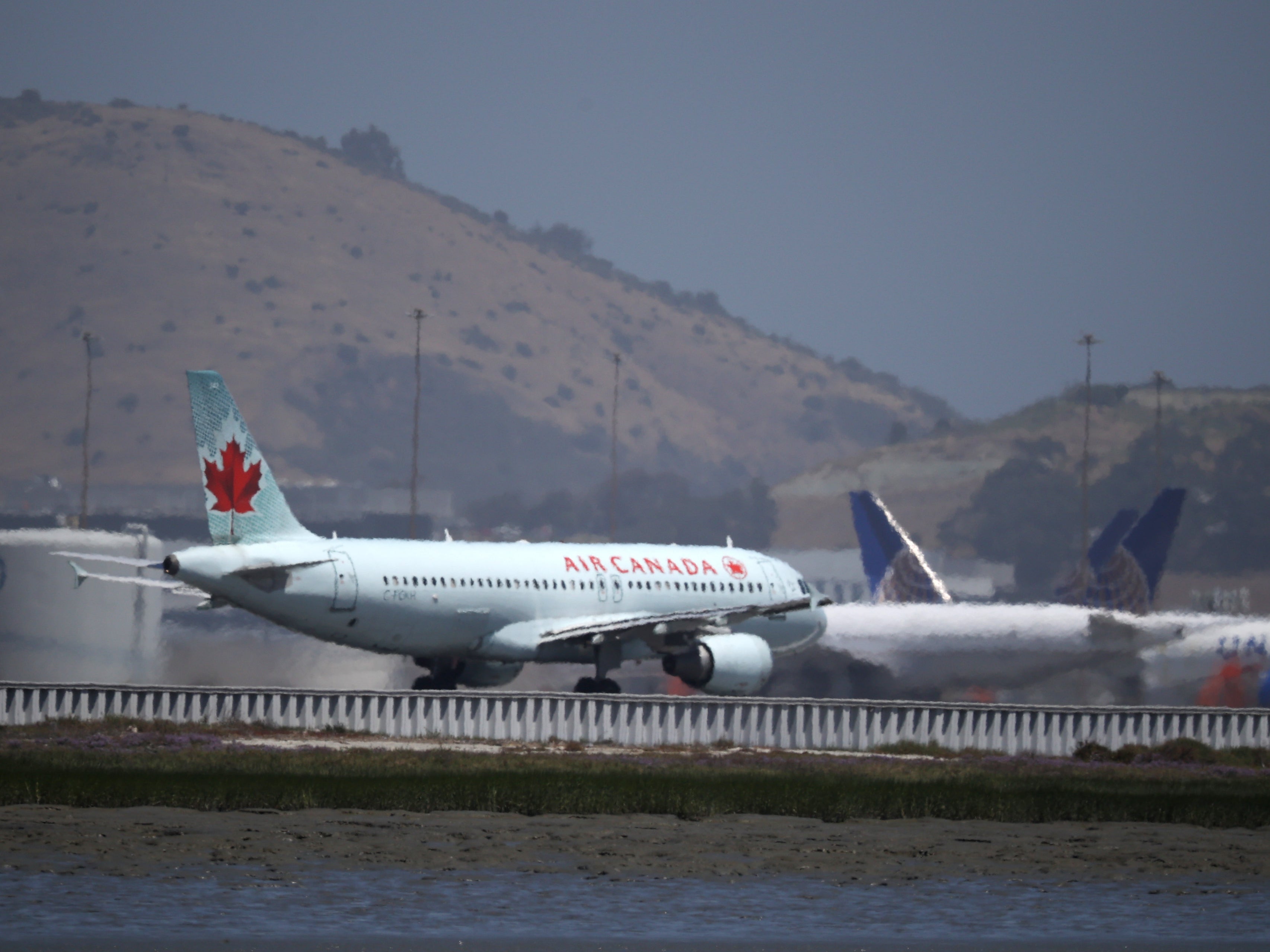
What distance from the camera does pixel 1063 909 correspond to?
2784cm

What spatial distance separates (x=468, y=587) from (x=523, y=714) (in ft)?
33.9

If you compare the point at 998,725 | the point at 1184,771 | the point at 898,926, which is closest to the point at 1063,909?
the point at 898,926

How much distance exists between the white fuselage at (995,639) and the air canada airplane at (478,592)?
1881mm

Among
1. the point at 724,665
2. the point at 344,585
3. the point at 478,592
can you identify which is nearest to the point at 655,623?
the point at 724,665

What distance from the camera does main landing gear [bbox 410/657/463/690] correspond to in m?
61.0

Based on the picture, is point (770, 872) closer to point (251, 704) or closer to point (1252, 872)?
point (1252, 872)

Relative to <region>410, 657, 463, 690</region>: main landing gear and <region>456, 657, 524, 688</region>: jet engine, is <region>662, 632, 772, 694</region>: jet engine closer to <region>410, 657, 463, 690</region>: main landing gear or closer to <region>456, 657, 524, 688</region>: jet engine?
<region>456, 657, 524, 688</region>: jet engine

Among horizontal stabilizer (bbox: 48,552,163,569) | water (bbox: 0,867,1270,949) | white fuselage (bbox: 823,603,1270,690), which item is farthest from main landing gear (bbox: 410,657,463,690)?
water (bbox: 0,867,1270,949)

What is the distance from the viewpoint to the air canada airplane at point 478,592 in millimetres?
54312

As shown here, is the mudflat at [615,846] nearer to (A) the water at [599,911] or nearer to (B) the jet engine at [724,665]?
(A) the water at [599,911]

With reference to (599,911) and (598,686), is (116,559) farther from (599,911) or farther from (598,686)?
(599,911)

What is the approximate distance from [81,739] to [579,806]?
1332 centimetres

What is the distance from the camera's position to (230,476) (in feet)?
180

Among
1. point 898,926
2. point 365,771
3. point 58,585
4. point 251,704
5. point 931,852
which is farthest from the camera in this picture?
point 58,585
